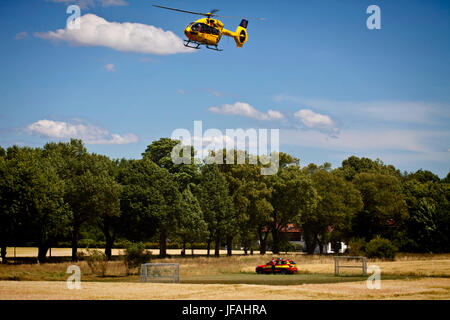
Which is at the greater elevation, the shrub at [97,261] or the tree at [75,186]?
the tree at [75,186]

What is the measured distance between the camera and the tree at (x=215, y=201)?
3573 inches

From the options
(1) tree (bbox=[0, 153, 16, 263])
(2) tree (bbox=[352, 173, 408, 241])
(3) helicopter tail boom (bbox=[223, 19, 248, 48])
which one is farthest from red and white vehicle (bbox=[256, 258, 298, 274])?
(2) tree (bbox=[352, 173, 408, 241])

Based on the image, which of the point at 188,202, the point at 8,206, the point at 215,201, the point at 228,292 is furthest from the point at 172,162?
the point at 228,292

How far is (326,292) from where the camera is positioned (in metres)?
34.1

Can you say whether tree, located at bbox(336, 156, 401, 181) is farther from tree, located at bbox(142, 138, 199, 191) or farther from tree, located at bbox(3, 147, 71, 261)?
tree, located at bbox(3, 147, 71, 261)

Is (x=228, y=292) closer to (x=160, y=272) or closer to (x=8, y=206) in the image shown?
(x=160, y=272)

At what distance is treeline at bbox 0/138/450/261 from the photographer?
69.5 metres

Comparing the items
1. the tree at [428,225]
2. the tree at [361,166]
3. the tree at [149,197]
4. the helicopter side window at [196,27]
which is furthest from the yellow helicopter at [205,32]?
the tree at [361,166]

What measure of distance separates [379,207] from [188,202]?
38.3 meters

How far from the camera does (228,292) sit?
3462 centimetres

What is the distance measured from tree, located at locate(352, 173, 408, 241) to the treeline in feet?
0.65

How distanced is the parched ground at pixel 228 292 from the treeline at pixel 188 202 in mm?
32963

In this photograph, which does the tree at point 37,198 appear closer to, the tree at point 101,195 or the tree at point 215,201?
the tree at point 101,195
